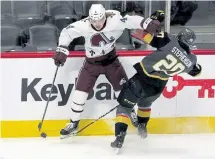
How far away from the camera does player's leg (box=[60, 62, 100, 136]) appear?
12.8 ft

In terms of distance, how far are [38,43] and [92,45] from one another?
0.75 meters

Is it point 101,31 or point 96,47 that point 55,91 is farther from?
point 101,31

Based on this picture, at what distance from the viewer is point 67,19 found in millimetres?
4895

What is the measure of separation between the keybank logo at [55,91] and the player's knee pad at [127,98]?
10.9 inches

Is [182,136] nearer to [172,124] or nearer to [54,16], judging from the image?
[172,124]

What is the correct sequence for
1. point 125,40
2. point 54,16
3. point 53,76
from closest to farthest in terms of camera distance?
1. point 53,76
2. point 125,40
3. point 54,16

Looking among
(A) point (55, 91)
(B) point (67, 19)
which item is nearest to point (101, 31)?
(A) point (55, 91)

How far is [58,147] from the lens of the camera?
153 inches

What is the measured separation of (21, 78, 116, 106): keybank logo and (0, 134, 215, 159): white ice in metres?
0.28

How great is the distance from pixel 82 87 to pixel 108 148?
1.43 ft

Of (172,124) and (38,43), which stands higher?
(38,43)

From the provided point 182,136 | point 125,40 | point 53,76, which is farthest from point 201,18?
point 53,76

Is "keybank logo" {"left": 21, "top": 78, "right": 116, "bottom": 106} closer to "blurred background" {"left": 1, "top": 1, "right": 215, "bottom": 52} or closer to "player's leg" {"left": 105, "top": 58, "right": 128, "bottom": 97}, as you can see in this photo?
"player's leg" {"left": 105, "top": 58, "right": 128, "bottom": 97}

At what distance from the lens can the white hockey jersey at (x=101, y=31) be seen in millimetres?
3812
